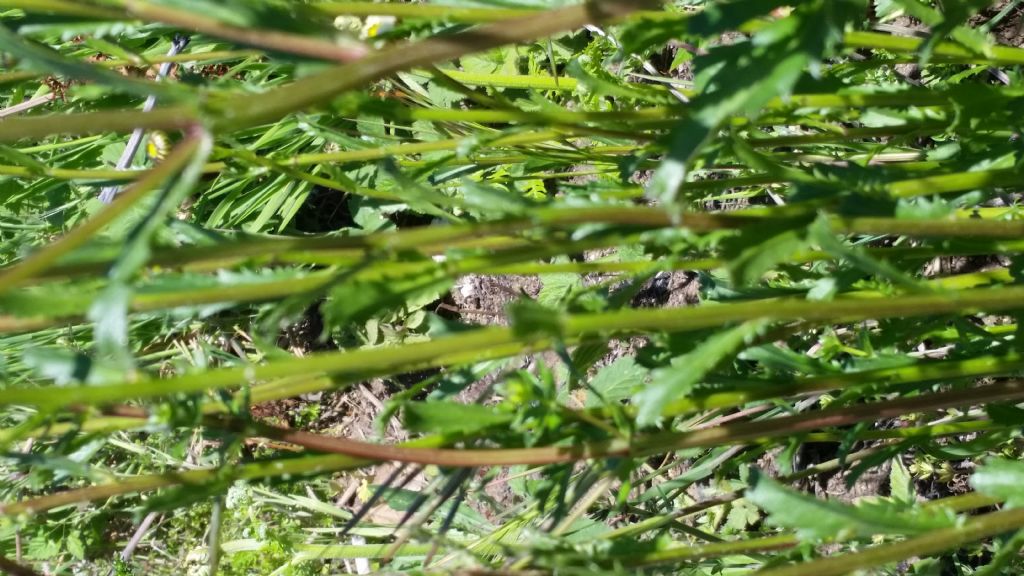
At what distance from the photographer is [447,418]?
32.2 inches

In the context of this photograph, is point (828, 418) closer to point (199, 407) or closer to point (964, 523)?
point (964, 523)

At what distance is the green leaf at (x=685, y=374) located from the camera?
0.73 metres

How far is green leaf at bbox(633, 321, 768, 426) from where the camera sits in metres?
0.73

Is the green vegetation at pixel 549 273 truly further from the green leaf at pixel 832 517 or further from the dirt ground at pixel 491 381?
the dirt ground at pixel 491 381

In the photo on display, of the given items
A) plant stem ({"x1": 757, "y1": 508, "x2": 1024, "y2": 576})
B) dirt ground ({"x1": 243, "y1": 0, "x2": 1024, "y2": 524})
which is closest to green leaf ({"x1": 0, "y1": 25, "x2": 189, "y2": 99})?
plant stem ({"x1": 757, "y1": 508, "x2": 1024, "y2": 576})

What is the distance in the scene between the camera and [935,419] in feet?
5.56

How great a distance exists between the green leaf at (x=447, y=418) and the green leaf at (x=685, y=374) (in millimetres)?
147

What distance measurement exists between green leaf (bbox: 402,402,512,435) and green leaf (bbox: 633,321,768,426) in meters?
0.15

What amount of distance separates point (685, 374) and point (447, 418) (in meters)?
0.21

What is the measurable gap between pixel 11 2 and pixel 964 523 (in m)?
0.91

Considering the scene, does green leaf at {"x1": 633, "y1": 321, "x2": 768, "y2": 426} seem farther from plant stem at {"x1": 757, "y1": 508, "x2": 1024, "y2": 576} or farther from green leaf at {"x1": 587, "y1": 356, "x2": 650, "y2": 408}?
green leaf at {"x1": 587, "y1": 356, "x2": 650, "y2": 408}

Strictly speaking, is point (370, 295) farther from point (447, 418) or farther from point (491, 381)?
point (491, 381)

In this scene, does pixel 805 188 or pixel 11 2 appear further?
pixel 805 188

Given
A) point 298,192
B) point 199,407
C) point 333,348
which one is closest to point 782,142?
point 199,407
